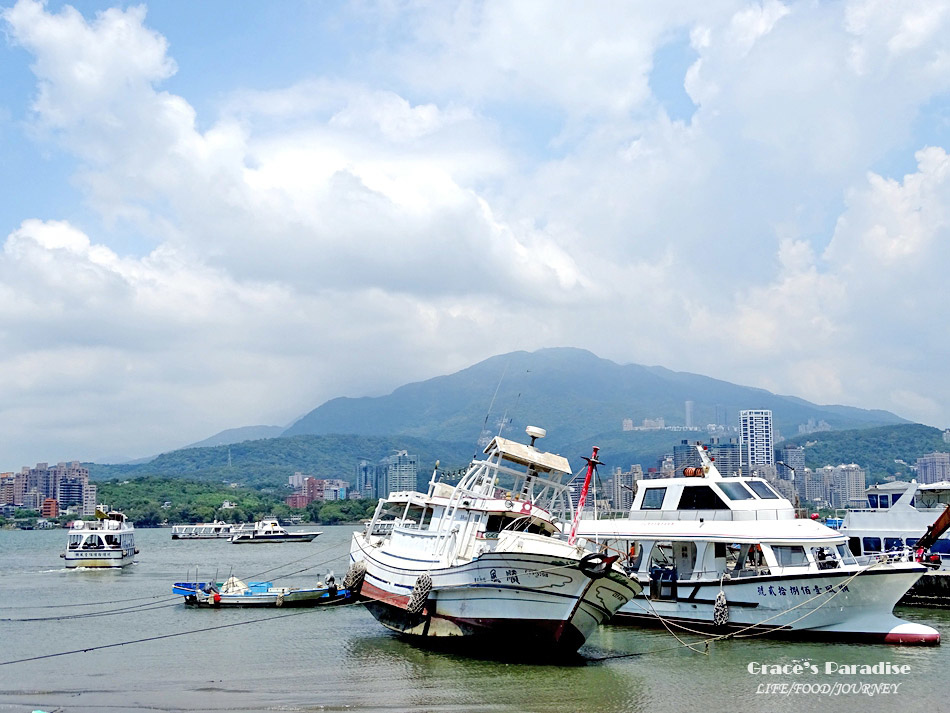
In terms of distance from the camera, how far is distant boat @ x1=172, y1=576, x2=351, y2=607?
124 ft

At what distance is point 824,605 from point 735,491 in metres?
4.58

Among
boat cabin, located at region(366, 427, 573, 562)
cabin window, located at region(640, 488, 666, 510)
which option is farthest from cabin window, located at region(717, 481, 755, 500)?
boat cabin, located at region(366, 427, 573, 562)

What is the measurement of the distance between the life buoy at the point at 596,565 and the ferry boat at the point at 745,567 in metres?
→ 2.92

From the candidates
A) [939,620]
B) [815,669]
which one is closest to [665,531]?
[815,669]

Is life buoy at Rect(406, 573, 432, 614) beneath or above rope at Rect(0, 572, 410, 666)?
above

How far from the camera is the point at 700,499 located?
30.2 m

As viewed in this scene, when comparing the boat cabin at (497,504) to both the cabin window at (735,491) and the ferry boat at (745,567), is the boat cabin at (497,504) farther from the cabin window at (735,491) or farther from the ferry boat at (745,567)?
the cabin window at (735,491)

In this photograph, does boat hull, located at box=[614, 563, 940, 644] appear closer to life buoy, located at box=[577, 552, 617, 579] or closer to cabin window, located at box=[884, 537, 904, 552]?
life buoy, located at box=[577, 552, 617, 579]

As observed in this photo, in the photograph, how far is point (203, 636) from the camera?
31.0 m

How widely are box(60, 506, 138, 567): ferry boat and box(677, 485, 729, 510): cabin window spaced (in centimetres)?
4867

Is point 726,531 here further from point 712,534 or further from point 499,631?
point 499,631

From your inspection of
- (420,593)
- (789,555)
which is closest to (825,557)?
(789,555)

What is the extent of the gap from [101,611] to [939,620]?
32.9 m

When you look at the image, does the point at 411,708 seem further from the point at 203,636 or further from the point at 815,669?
the point at 203,636
